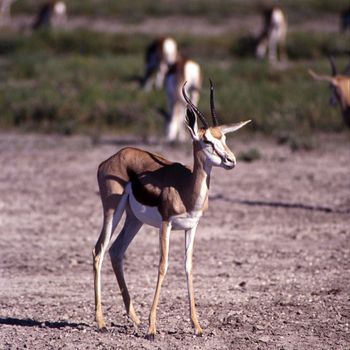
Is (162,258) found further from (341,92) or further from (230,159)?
(341,92)

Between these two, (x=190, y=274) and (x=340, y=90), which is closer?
(x=190, y=274)

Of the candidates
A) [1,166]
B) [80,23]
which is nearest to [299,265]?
[1,166]

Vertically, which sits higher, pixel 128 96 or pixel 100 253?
pixel 100 253

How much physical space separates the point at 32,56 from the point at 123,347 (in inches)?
855

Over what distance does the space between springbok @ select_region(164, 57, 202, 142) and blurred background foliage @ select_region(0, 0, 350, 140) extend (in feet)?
2.87

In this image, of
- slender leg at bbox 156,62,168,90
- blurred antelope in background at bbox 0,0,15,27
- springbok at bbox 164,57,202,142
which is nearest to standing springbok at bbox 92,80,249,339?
springbok at bbox 164,57,202,142

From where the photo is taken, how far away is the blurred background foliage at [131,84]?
61.3 ft

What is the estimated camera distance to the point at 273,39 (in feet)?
105

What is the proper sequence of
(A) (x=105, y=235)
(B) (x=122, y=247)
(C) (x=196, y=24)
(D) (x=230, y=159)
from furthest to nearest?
(C) (x=196, y=24) < (B) (x=122, y=247) < (A) (x=105, y=235) < (D) (x=230, y=159)

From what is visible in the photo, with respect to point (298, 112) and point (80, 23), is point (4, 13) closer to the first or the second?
point (80, 23)

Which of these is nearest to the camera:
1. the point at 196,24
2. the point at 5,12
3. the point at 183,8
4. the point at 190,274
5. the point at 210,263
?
the point at 190,274

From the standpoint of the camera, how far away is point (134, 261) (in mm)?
9234

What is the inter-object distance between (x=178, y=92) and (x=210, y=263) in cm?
859

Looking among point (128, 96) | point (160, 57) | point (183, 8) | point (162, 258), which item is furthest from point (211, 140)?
point (183, 8)
